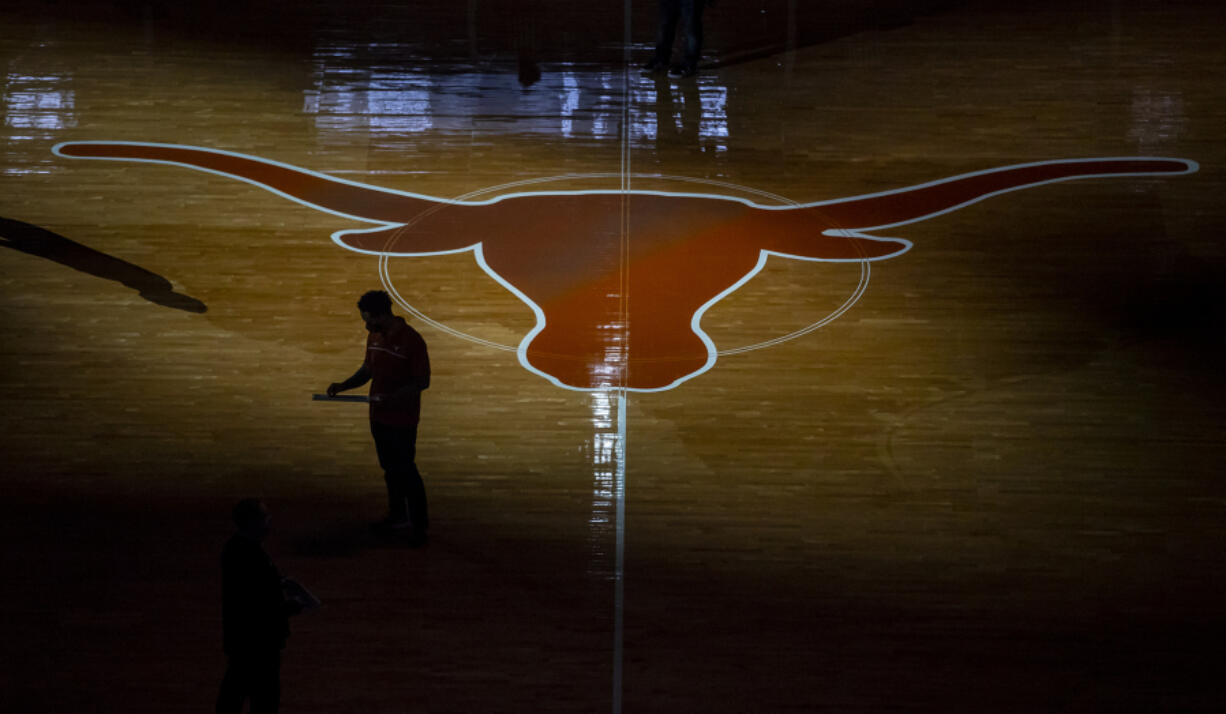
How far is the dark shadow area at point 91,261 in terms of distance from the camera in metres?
8.70

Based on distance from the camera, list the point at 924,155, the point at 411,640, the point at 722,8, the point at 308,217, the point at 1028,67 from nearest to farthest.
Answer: the point at 411,640, the point at 308,217, the point at 924,155, the point at 1028,67, the point at 722,8

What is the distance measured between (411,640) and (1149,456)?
13.6ft

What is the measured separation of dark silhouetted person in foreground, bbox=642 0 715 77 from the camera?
1134cm

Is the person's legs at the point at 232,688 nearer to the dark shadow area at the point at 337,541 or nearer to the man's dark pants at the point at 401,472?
the dark shadow area at the point at 337,541

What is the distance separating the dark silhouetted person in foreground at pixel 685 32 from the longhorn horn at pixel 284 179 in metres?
2.77

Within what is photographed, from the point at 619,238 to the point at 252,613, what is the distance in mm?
4919

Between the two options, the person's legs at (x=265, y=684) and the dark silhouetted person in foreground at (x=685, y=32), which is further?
the dark silhouetted person in foreground at (x=685, y=32)

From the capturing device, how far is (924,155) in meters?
10.2

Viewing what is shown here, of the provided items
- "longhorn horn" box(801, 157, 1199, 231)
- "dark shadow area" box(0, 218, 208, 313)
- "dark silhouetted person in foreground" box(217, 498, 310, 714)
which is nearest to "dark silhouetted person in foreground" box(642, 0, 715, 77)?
"longhorn horn" box(801, 157, 1199, 231)

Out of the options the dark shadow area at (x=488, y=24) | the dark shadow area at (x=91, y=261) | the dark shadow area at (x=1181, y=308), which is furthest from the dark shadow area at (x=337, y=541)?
the dark shadow area at (x=488, y=24)

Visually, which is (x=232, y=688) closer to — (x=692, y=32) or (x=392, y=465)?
(x=392, y=465)

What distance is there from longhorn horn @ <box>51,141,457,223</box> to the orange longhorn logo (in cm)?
1

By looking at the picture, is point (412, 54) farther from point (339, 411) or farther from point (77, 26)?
point (339, 411)

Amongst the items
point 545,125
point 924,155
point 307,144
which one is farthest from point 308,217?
point 924,155
